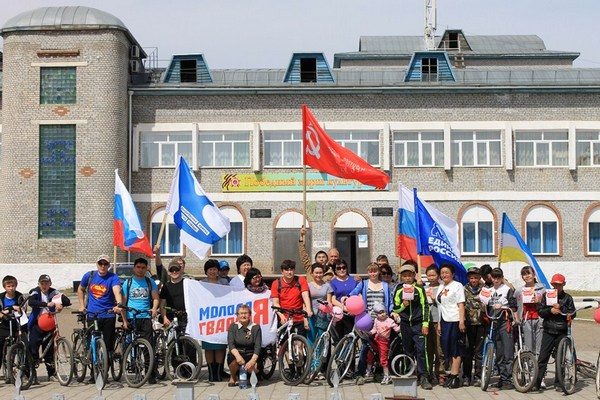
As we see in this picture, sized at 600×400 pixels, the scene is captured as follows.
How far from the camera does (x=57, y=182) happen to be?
36.3 m

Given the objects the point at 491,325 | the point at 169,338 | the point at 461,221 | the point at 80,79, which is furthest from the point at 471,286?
the point at 80,79

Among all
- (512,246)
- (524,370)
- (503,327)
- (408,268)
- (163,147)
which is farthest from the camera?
(163,147)

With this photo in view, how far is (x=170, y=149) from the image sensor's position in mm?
37844

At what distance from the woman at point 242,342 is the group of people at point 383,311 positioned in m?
0.01

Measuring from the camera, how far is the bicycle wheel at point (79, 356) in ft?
45.1

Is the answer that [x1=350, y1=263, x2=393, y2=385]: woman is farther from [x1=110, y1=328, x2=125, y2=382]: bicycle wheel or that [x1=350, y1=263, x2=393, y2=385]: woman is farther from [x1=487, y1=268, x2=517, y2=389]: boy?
[x1=110, y1=328, x2=125, y2=382]: bicycle wheel

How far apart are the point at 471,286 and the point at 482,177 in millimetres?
23762

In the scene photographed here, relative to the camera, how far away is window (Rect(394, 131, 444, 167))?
37.4m

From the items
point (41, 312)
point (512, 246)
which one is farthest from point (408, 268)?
point (41, 312)

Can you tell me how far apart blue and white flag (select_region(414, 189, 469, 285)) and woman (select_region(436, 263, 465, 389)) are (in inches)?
63.7

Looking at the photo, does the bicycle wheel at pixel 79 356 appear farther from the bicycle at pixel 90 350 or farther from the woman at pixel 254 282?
the woman at pixel 254 282

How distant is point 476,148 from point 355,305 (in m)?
25.1

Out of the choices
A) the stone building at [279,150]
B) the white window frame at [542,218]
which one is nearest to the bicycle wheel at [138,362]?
the stone building at [279,150]

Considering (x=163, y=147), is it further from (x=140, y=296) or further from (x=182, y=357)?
(x=182, y=357)
